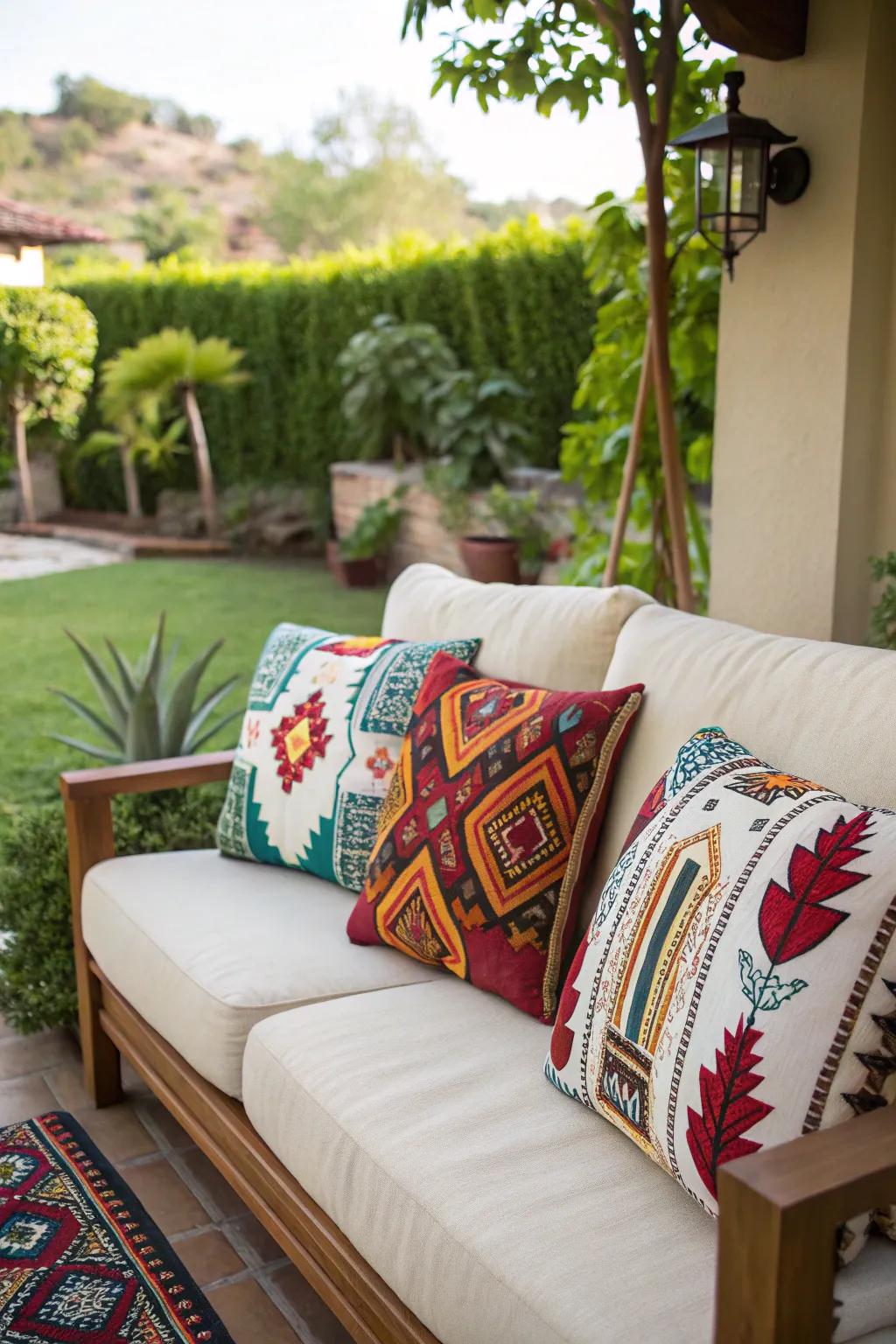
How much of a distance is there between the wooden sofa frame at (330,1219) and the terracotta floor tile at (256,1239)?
0.73 feet

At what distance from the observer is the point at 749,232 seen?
268 cm

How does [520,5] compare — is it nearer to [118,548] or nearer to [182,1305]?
[182,1305]

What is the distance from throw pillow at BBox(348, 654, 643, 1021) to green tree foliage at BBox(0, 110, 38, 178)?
26.0 meters

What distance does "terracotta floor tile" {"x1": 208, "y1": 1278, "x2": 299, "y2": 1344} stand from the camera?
5.73 feet

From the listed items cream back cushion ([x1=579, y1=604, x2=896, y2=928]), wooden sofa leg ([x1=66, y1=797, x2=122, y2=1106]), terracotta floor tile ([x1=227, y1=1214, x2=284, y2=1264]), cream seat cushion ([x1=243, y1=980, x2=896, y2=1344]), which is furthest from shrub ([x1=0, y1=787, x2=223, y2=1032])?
cream back cushion ([x1=579, y1=604, x2=896, y2=928])

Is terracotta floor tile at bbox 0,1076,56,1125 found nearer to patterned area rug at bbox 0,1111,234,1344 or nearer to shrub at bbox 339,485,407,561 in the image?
patterned area rug at bbox 0,1111,234,1344

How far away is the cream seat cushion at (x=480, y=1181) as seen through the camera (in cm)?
115

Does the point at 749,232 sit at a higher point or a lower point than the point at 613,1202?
higher

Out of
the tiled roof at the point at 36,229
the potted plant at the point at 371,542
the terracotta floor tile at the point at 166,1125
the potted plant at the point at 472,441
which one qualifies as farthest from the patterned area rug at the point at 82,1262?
the tiled roof at the point at 36,229

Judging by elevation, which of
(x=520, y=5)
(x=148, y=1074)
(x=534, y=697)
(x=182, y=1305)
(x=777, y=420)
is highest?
(x=520, y=5)

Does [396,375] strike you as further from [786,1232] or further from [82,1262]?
[786,1232]

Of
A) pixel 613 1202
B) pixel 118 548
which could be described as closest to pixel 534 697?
pixel 613 1202

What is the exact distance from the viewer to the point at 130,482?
1004 centimetres

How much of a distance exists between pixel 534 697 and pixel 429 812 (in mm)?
235
